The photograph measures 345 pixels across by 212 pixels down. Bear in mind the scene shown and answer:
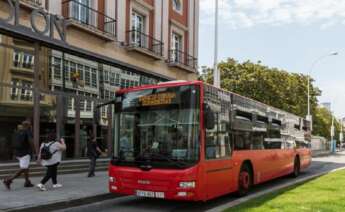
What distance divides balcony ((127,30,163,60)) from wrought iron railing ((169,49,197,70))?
1.59m

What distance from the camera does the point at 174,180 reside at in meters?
9.77

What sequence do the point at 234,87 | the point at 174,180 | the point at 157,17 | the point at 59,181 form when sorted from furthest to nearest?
the point at 234,87, the point at 157,17, the point at 59,181, the point at 174,180

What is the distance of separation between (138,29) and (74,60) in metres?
6.84

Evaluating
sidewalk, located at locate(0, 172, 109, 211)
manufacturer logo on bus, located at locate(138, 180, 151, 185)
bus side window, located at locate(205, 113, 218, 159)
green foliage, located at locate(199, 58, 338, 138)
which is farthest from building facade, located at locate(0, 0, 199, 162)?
green foliage, located at locate(199, 58, 338, 138)

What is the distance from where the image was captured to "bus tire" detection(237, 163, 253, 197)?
1228cm

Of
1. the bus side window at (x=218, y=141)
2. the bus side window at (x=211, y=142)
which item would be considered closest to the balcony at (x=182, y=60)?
the bus side window at (x=218, y=141)

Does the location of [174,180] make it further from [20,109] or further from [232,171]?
[20,109]

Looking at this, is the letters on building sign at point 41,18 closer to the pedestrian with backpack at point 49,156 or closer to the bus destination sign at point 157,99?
the pedestrian with backpack at point 49,156

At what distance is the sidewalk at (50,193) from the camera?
10070 mm

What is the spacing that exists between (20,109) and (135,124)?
23.2 feet

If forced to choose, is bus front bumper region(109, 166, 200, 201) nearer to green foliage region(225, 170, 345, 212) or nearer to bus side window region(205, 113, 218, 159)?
bus side window region(205, 113, 218, 159)

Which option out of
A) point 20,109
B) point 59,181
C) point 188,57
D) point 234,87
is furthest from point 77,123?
point 234,87

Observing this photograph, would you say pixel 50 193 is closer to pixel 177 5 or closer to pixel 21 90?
pixel 21 90

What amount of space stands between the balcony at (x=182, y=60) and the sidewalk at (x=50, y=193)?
13447mm
